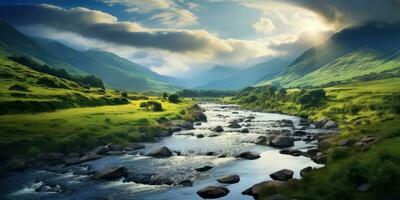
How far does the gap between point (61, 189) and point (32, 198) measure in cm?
494

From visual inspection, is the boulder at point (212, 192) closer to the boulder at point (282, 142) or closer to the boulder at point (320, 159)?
the boulder at point (320, 159)

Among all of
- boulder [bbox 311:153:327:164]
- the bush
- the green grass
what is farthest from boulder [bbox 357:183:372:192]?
the bush

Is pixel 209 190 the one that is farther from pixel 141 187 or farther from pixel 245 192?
pixel 141 187

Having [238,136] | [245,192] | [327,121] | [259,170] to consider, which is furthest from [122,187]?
[327,121]

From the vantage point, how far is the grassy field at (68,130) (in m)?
79.5

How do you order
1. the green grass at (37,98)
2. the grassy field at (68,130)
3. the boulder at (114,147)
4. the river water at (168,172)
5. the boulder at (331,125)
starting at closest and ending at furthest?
1. the river water at (168,172)
2. the grassy field at (68,130)
3. the boulder at (114,147)
4. the green grass at (37,98)
5. the boulder at (331,125)

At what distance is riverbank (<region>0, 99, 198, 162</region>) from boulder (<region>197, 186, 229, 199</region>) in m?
41.9

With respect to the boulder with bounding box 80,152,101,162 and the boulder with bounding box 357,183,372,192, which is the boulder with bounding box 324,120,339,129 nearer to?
the boulder with bounding box 80,152,101,162

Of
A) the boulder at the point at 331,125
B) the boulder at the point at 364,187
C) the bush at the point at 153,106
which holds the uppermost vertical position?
the bush at the point at 153,106

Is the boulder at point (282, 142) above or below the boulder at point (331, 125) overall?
below

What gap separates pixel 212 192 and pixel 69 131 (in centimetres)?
5329

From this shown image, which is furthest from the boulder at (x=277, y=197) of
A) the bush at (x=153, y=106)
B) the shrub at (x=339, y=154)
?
the bush at (x=153, y=106)

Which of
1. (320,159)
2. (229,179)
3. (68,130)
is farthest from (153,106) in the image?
(229,179)

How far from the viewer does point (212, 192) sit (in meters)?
50.1
